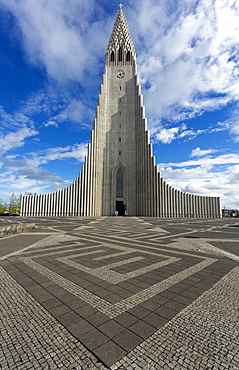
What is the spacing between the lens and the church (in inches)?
1788

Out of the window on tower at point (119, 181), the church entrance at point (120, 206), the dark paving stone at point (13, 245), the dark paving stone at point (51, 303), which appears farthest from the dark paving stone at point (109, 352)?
the window on tower at point (119, 181)

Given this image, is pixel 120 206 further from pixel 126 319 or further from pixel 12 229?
pixel 126 319

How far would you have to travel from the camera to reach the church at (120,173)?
4541 cm

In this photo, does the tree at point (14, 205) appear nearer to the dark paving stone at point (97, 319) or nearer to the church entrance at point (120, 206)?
the church entrance at point (120, 206)

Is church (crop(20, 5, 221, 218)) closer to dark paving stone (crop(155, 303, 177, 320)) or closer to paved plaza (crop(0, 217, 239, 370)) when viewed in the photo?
paved plaza (crop(0, 217, 239, 370))

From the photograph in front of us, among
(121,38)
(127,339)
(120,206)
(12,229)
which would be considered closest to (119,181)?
(120,206)

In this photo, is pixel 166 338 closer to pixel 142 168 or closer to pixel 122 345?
pixel 122 345

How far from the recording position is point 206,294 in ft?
13.8

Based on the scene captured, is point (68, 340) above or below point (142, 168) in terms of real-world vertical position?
below

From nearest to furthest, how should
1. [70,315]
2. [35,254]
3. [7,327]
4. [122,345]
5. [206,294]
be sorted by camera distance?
[122,345], [7,327], [70,315], [206,294], [35,254]

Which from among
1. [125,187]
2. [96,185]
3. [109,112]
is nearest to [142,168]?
[125,187]

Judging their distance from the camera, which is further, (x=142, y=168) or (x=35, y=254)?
(x=142, y=168)

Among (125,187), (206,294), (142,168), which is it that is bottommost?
(206,294)

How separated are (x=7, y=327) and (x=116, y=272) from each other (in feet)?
10.2
